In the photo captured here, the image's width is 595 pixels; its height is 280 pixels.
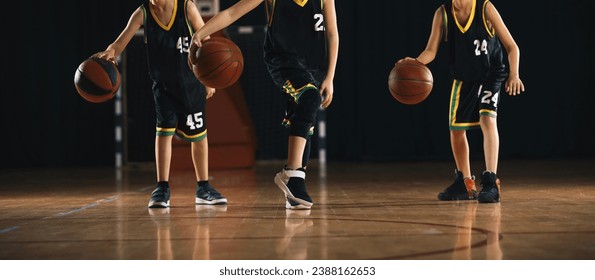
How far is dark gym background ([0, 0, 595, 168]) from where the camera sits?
10.1 m

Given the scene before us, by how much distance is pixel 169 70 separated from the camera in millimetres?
3996

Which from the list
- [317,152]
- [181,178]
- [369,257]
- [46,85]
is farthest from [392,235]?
[46,85]

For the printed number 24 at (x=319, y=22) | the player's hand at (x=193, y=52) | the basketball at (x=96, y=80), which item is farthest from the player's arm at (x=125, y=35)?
the printed number 24 at (x=319, y=22)

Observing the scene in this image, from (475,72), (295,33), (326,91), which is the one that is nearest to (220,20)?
(295,33)

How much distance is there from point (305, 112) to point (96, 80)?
1.07 metres

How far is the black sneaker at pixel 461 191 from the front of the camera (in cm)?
418

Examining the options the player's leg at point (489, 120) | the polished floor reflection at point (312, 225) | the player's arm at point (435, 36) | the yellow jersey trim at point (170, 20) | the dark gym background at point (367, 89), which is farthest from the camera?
the dark gym background at point (367, 89)

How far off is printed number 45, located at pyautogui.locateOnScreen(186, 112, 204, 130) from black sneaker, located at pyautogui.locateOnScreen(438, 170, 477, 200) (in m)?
1.31

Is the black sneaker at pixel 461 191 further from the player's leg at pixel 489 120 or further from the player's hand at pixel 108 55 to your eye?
the player's hand at pixel 108 55

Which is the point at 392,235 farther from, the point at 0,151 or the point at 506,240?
the point at 0,151

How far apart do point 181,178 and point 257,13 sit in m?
4.06

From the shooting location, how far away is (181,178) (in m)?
6.81

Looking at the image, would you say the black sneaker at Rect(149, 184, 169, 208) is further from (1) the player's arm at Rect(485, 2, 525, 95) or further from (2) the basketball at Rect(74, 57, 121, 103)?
(1) the player's arm at Rect(485, 2, 525, 95)

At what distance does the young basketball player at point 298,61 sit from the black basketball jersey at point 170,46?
0.36 meters
